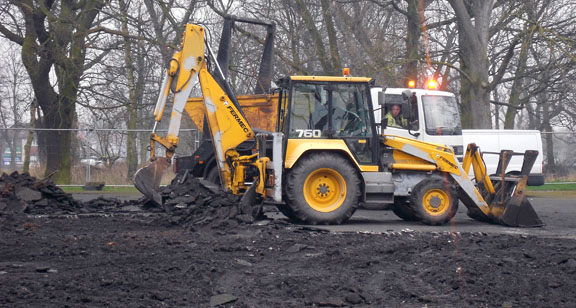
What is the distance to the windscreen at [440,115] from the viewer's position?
14781 mm

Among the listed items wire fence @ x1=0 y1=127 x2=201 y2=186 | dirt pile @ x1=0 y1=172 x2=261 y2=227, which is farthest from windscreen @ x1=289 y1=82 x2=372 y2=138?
wire fence @ x1=0 y1=127 x2=201 y2=186

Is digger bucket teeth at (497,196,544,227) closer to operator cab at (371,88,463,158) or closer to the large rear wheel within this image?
the large rear wheel

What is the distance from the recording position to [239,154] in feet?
36.6

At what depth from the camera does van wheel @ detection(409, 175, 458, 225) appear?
11008mm

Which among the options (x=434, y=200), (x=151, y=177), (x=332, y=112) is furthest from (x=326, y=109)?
(x=151, y=177)

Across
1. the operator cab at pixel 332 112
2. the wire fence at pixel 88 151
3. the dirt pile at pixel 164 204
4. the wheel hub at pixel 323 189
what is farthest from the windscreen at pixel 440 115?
the wire fence at pixel 88 151

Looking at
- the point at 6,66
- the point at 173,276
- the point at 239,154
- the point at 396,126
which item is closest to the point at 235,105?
the point at 239,154

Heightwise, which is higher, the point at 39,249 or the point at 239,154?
the point at 239,154

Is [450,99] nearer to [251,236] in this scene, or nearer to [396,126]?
[396,126]

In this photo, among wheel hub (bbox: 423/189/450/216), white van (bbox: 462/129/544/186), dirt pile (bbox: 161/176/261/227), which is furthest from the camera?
white van (bbox: 462/129/544/186)

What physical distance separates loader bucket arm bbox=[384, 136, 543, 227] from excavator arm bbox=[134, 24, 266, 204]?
102 inches

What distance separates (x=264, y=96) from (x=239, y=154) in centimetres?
391

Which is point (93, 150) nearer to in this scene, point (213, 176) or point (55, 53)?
point (55, 53)

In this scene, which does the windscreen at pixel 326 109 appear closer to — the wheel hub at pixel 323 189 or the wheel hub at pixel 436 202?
the wheel hub at pixel 323 189
